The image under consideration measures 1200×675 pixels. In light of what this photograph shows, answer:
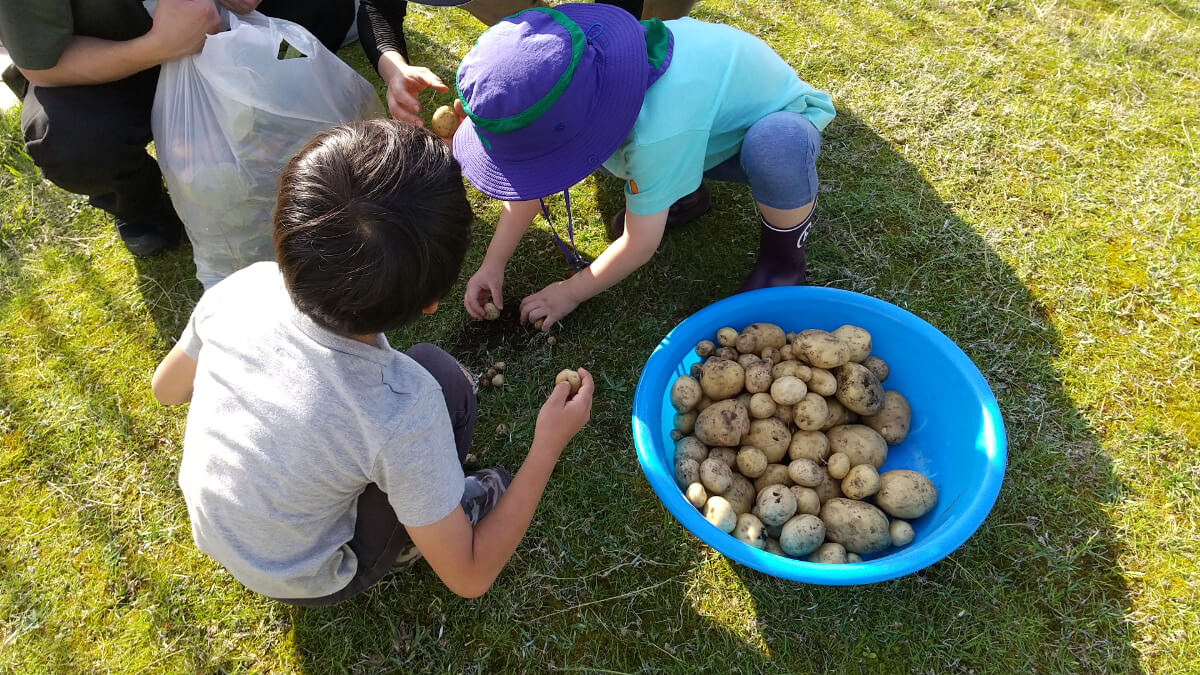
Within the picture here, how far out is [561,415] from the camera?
156cm

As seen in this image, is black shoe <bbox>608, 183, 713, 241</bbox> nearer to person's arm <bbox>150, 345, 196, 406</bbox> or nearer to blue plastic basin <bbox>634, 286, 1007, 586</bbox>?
blue plastic basin <bbox>634, 286, 1007, 586</bbox>

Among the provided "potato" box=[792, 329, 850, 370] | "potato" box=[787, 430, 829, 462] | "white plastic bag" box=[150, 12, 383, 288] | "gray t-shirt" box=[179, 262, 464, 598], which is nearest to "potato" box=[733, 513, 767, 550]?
"potato" box=[787, 430, 829, 462]

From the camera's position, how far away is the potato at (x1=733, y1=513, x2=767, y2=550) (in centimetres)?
166

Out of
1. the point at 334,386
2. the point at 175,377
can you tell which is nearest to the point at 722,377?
the point at 334,386

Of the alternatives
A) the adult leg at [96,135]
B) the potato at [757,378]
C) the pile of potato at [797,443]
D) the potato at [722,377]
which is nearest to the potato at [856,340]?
the pile of potato at [797,443]

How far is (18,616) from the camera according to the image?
1855mm

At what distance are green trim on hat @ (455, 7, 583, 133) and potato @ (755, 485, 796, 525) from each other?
1.06 m

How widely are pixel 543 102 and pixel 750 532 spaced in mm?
1102

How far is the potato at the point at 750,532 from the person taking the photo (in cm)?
166

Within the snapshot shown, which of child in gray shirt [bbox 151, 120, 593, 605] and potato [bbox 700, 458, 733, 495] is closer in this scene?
child in gray shirt [bbox 151, 120, 593, 605]

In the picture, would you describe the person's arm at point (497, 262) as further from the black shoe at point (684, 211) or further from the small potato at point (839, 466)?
the small potato at point (839, 466)

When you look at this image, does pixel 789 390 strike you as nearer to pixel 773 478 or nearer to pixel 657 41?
pixel 773 478

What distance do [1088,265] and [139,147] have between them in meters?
3.14

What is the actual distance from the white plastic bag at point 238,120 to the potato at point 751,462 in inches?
63.7
